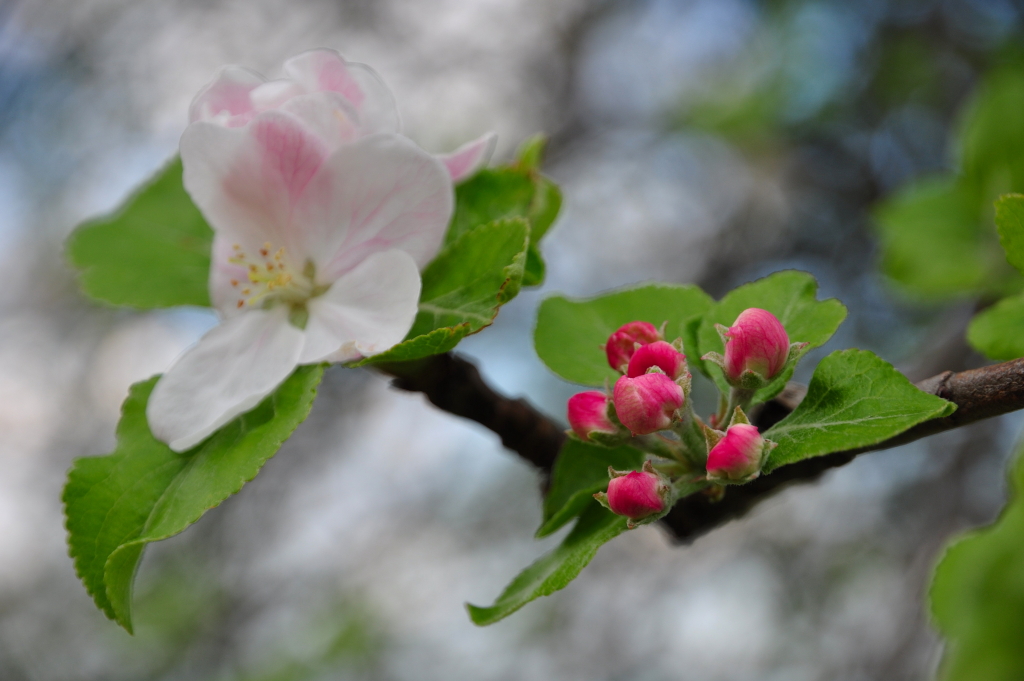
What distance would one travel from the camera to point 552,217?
94cm

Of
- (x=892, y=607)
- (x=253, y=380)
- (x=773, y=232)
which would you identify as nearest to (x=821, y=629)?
(x=892, y=607)

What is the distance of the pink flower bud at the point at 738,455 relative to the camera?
0.56m

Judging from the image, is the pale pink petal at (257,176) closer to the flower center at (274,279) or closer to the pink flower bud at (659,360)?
the flower center at (274,279)

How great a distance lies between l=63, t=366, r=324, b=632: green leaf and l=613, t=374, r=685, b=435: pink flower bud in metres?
0.27

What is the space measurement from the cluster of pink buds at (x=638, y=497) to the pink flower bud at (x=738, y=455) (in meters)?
0.05

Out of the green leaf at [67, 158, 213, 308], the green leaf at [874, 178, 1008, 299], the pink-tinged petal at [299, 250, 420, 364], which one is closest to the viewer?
the pink-tinged petal at [299, 250, 420, 364]

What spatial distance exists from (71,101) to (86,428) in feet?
4.36

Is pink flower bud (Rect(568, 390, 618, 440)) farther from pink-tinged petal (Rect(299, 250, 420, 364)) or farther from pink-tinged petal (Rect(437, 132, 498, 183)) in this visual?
pink-tinged petal (Rect(437, 132, 498, 183))

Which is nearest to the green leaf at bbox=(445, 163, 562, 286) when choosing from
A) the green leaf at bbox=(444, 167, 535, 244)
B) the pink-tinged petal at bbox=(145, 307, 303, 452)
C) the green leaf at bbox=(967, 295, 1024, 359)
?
the green leaf at bbox=(444, 167, 535, 244)

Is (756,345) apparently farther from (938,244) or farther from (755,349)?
(938,244)

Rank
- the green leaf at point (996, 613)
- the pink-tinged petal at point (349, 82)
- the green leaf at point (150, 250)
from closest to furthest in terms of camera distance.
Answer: the green leaf at point (996, 613) → the pink-tinged petal at point (349, 82) → the green leaf at point (150, 250)

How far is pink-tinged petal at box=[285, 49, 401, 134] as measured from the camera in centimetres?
80

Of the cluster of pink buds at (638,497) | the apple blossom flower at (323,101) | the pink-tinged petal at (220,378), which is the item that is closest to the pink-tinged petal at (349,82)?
the apple blossom flower at (323,101)

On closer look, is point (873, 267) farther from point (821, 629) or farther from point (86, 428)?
point (86, 428)
